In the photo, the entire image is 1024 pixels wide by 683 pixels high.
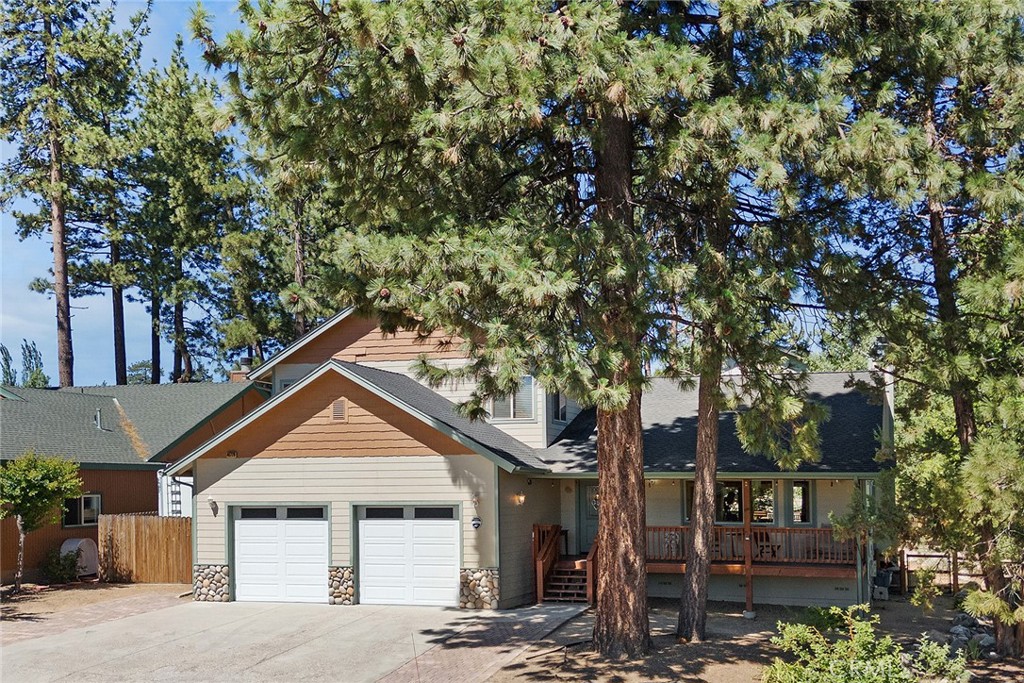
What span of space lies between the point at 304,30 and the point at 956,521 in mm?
9331

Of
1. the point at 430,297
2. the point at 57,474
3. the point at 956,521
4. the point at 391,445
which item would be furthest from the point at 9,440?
the point at 956,521

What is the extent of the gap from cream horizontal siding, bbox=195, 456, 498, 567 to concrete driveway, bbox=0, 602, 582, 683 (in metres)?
1.27

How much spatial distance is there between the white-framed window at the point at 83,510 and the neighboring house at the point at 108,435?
2cm

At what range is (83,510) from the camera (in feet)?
72.6

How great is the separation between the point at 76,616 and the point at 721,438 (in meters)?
12.5

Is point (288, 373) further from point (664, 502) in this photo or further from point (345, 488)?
point (664, 502)

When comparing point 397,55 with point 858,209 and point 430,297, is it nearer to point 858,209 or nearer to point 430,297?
point 430,297

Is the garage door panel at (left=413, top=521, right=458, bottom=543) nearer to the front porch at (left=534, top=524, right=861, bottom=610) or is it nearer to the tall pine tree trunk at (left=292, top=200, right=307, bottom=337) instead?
the front porch at (left=534, top=524, right=861, bottom=610)

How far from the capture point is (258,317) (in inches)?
1293

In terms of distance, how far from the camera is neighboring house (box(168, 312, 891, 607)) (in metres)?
16.7

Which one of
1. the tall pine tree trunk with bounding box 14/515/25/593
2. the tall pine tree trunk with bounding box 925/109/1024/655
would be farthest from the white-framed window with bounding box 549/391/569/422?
the tall pine tree trunk with bounding box 14/515/25/593

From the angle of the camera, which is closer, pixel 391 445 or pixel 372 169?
pixel 372 169

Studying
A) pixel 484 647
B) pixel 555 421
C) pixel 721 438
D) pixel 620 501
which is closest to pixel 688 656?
pixel 620 501

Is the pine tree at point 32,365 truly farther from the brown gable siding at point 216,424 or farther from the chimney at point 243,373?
the brown gable siding at point 216,424
